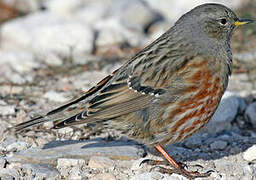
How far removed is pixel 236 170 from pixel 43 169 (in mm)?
2178

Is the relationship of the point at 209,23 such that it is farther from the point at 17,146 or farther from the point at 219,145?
the point at 17,146

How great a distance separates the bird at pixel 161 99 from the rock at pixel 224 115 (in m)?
1.33

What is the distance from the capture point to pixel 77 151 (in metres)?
6.05

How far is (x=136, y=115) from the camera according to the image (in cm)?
577

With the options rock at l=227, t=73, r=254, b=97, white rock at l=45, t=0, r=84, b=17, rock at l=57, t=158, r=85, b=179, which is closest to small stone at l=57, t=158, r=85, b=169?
rock at l=57, t=158, r=85, b=179

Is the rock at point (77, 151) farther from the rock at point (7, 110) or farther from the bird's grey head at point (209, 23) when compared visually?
the bird's grey head at point (209, 23)

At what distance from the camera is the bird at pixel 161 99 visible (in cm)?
573

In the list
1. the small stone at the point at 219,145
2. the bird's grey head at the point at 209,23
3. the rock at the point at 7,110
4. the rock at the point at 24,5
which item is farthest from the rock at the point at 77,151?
the rock at the point at 24,5

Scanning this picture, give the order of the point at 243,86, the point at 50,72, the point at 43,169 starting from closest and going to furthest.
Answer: the point at 43,169 < the point at 243,86 < the point at 50,72

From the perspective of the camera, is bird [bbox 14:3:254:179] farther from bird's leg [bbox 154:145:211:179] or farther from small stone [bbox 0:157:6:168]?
small stone [bbox 0:157:6:168]

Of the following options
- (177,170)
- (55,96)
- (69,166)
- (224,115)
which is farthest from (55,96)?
(177,170)

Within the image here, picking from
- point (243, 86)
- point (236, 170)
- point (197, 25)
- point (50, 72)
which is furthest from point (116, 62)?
point (236, 170)

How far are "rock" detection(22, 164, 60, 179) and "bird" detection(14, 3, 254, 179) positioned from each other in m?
0.46

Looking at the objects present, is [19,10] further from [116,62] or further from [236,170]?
[236,170]
